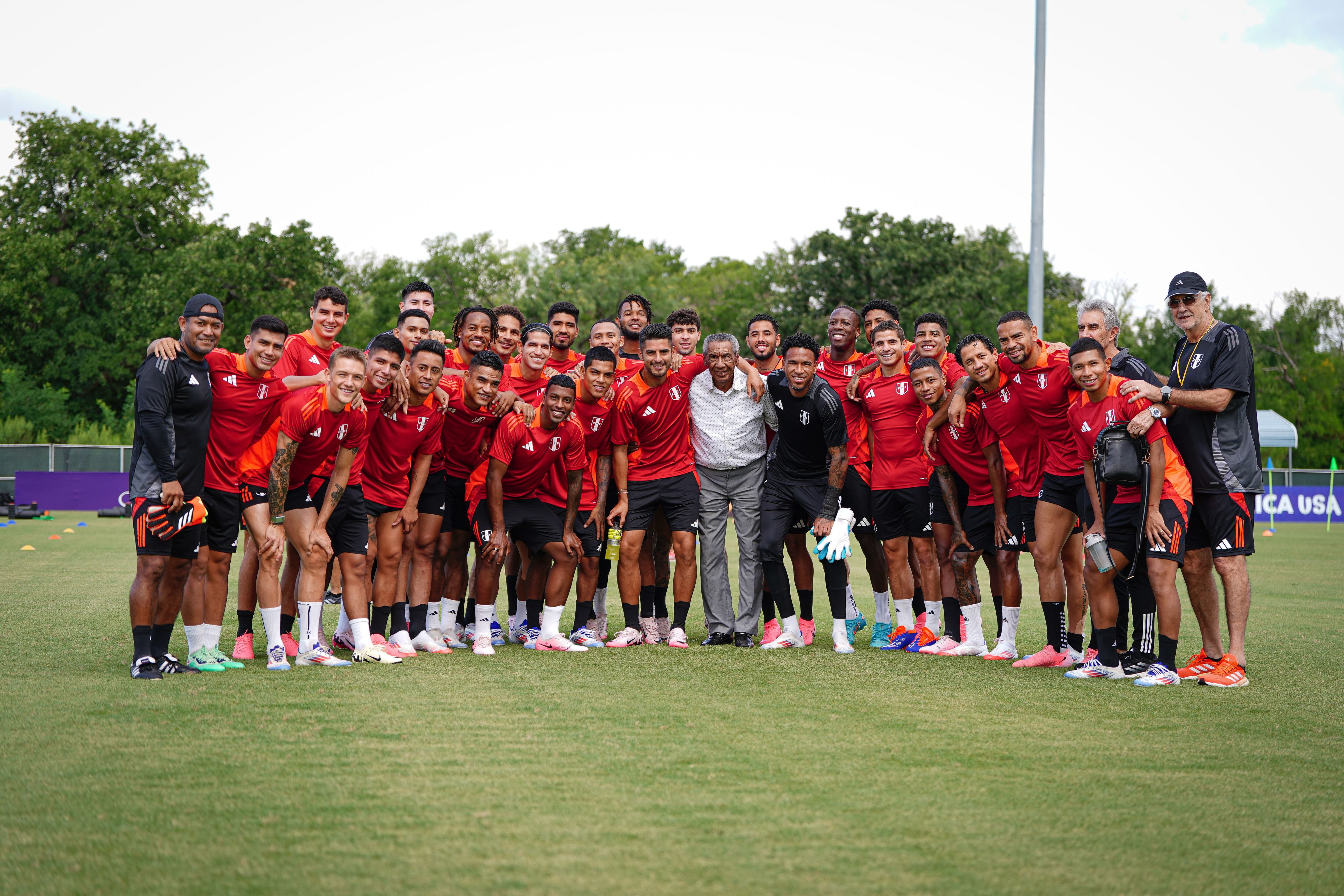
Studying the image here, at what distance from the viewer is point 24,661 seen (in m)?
6.95

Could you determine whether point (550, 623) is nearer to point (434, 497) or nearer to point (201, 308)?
point (434, 497)

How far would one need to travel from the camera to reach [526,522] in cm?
798

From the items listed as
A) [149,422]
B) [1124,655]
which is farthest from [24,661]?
[1124,655]

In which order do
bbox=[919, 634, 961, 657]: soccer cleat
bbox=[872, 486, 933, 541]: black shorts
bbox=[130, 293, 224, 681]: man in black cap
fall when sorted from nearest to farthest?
bbox=[130, 293, 224, 681]: man in black cap
bbox=[919, 634, 961, 657]: soccer cleat
bbox=[872, 486, 933, 541]: black shorts

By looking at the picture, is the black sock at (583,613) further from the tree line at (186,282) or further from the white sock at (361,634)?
the tree line at (186,282)

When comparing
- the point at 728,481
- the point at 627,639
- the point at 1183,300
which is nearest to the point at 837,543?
the point at 728,481

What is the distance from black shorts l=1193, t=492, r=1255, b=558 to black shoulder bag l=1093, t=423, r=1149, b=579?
38 centimetres

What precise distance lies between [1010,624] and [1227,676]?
5.16 feet

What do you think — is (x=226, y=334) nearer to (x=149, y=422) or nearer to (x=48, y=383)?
(x=48, y=383)

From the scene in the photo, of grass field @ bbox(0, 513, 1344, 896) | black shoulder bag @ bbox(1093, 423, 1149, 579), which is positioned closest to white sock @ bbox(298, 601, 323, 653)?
grass field @ bbox(0, 513, 1344, 896)

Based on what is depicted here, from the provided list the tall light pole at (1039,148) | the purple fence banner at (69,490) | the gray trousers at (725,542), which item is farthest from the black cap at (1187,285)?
the purple fence banner at (69,490)

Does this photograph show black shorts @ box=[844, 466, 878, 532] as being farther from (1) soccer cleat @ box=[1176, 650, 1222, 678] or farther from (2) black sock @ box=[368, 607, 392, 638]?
(2) black sock @ box=[368, 607, 392, 638]

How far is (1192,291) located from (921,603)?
10.9 feet

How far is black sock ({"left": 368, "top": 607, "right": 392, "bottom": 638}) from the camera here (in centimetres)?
770
